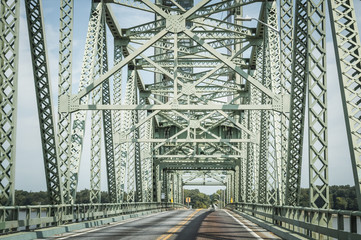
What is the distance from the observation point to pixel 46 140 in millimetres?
16234

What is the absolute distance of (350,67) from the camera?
9.44 metres

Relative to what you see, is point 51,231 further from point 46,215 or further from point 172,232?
point 172,232

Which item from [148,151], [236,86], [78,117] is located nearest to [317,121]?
[78,117]


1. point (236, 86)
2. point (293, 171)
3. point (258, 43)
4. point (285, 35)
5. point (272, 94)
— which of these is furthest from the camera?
point (236, 86)

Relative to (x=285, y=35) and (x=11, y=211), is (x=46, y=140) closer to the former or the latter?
(x=11, y=211)

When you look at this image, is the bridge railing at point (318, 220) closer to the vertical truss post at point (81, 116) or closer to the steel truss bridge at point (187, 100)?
the steel truss bridge at point (187, 100)

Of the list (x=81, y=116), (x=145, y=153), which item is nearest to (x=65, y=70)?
(x=81, y=116)

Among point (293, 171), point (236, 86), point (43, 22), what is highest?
point (236, 86)

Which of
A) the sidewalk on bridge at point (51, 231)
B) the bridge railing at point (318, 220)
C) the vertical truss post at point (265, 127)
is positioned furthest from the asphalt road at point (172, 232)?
the vertical truss post at point (265, 127)

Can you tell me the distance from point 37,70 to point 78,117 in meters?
5.82

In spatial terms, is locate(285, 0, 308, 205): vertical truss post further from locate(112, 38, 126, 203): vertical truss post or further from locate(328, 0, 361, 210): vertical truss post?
locate(112, 38, 126, 203): vertical truss post

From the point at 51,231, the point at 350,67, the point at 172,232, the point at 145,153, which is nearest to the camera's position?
the point at 350,67

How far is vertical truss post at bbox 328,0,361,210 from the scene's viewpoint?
8945 millimetres

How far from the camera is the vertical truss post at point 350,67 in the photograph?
352 inches
